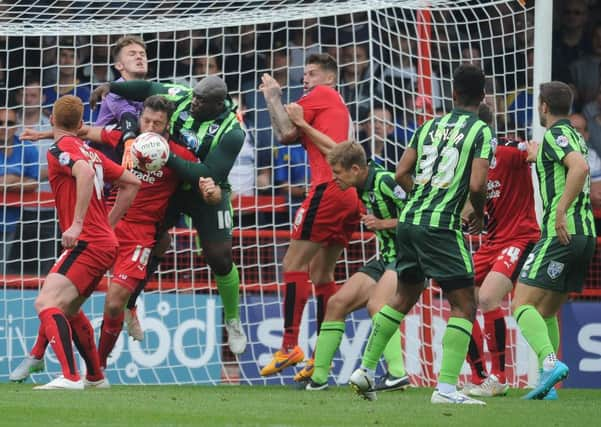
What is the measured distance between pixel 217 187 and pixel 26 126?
295 cm

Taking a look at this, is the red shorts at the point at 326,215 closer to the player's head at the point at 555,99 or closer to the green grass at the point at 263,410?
the green grass at the point at 263,410

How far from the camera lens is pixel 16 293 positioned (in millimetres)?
11438

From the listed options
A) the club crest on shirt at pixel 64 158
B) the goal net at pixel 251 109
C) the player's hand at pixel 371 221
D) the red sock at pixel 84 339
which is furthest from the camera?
the goal net at pixel 251 109

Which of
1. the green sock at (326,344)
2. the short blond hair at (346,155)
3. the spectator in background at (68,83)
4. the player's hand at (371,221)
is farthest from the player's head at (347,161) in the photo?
the spectator in background at (68,83)

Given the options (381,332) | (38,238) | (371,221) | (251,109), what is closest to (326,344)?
(371,221)

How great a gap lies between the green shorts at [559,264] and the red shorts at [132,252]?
2.62 meters

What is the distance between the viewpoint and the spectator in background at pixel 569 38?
13.7 metres

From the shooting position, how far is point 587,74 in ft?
44.7

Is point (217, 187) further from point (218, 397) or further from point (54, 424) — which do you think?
point (54, 424)

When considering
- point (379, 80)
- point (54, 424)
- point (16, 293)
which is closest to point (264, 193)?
point (379, 80)

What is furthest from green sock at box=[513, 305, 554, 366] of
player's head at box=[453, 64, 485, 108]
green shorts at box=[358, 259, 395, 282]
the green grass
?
player's head at box=[453, 64, 485, 108]

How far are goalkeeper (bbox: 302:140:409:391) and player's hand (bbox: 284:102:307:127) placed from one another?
0.86 meters

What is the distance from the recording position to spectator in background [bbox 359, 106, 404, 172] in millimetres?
11859

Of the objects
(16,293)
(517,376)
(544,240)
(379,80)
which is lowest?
(517,376)
